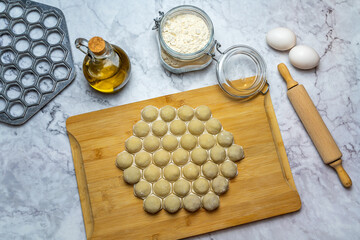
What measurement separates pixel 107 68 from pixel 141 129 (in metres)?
0.24

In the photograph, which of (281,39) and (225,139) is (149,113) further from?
(281,39)

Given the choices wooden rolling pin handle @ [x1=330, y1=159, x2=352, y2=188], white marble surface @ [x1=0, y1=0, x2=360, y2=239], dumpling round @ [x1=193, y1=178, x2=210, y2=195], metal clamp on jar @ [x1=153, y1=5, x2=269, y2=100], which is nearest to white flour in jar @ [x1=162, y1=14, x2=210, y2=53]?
metal clamp on jar @ [x1=153, y1=5, x2=269, y2=100]

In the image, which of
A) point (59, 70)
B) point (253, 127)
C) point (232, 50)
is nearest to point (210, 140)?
point (253, 127)

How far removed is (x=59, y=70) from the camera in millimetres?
1134

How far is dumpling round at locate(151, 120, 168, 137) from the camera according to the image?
1.06 meters

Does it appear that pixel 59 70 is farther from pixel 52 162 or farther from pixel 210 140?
pixel 210 140

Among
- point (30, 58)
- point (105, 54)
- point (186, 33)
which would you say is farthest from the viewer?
point (30, 58)

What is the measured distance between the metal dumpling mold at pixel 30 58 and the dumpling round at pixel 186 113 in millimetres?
434

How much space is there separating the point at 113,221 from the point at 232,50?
A: 2.47 feet

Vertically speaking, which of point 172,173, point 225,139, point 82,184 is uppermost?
point 225,139

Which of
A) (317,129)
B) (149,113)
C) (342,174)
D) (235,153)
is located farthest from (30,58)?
(342,174)

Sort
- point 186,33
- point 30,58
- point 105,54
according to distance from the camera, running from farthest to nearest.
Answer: point 30,58 → point 186,33 → point 105,54

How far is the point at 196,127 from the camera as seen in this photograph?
1.06 m

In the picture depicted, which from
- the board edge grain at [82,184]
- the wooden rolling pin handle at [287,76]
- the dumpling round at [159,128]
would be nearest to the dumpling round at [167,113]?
the dumpling round at [159,128]
